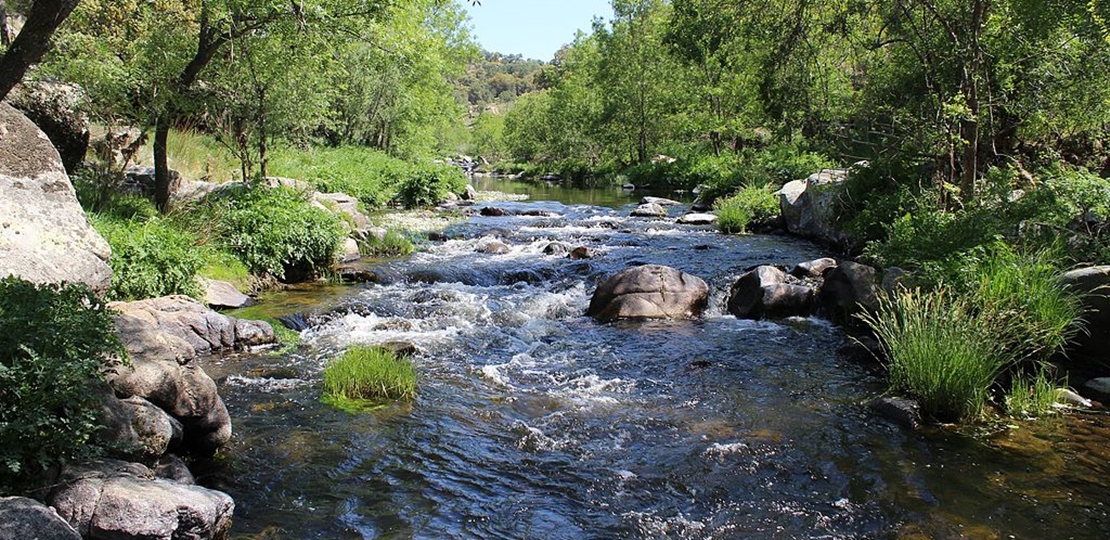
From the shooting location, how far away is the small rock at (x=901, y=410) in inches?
289

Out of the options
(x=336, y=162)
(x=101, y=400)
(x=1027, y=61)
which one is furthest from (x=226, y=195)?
(x=1027, y=61)

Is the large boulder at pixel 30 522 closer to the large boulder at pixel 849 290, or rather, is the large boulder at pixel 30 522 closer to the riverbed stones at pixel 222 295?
the riverbed stones at pixel 222 295

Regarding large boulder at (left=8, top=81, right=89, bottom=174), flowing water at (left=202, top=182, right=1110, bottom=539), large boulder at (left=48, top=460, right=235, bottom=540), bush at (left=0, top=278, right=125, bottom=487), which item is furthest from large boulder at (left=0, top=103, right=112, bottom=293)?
large boulder at (left=8, top=81, right=89, bottom=174)

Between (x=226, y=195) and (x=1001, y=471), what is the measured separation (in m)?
14.4

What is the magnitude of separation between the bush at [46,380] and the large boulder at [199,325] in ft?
13.8

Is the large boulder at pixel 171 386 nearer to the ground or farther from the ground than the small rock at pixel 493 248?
nearer to the ground

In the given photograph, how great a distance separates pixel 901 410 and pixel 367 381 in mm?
5957

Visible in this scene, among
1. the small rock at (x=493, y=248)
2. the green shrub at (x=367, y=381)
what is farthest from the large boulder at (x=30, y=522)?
the small rock at (x=493, y=248)

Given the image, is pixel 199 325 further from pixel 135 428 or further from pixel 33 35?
pixel 33 35

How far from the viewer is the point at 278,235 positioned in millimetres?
13734

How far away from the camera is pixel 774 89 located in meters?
11.3

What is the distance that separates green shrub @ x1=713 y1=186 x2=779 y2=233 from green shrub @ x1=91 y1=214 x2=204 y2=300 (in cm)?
1533

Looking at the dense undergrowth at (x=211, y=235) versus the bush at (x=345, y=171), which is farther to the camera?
the bush at (x=345, y=171)

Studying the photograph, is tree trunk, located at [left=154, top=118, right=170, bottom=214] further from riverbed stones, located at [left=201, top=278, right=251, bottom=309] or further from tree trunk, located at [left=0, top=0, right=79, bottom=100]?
tree trunk, located at [left=0, top=0, right=79, bottom=100]
